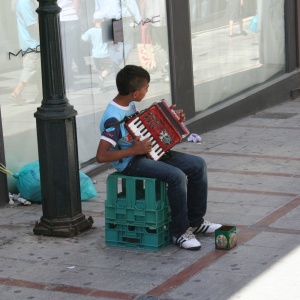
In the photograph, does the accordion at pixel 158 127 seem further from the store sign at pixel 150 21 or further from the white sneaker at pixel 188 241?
the store sign at pixel 150 21

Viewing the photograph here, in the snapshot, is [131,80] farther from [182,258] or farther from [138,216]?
[182,258]

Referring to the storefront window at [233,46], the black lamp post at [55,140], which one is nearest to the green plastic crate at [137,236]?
the black lamp post at [55,140]

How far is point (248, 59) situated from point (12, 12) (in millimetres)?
5480

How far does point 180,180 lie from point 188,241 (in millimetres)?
516

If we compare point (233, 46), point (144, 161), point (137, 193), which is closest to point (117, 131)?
point (144, 161)

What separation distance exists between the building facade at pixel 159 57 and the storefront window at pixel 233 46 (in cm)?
2

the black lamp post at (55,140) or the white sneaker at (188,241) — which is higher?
the black lamp post at (55,140)

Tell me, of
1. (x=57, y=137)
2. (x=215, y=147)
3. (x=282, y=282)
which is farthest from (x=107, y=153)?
(x=215, y=147)

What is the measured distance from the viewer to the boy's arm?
6.78 meters

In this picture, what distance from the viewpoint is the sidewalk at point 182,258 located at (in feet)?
20.1

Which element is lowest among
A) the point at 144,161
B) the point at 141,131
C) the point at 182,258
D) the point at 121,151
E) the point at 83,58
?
the point at 182,258

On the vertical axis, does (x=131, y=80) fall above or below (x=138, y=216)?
above

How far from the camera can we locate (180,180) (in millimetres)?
6832

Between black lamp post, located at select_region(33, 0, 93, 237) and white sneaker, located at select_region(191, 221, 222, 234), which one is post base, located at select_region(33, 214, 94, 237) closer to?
black lamp post, located at select_region(33, 0, 93, 237)
